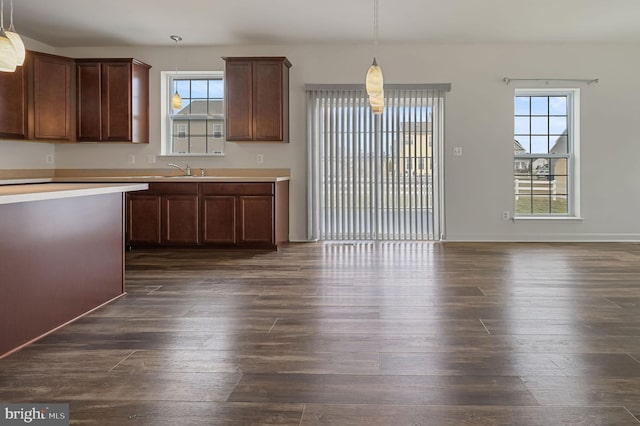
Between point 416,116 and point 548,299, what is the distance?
144 inches

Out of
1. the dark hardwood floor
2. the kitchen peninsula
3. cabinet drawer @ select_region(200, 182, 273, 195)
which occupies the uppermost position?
cabinet drawer @ select_region(200, 182, 273, 195)

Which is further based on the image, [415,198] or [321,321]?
[415,198]

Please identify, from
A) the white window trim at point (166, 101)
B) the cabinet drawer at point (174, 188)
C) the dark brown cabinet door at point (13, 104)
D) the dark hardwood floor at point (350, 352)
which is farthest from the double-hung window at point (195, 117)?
the dark hardwood floor at point (350, 352)

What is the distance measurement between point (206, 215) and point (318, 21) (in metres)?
2.46

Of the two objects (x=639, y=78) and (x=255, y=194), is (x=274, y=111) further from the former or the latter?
(x=639, y=78)

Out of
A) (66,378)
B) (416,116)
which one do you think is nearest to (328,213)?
(416,116)

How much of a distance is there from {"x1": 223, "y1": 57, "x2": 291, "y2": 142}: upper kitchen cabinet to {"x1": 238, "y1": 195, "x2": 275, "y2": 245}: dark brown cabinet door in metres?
0.89

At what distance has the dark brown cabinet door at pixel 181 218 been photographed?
19.5 ft

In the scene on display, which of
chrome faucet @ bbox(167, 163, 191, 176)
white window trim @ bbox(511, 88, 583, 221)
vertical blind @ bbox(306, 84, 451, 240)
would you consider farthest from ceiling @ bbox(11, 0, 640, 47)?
chrome faucet @ bbox(167, 163, 191, 176)

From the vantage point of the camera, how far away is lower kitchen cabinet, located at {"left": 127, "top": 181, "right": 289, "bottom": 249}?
5.87m

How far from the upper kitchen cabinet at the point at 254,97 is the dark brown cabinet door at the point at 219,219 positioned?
888 mm

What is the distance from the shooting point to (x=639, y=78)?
652 cm

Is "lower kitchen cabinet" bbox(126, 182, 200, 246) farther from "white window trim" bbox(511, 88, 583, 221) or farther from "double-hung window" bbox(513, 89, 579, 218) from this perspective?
"double-hung window" bbox(513, 89, 579, 218)

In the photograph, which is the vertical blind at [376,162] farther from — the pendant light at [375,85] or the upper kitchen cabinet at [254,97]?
the pendant light at [375,85]
